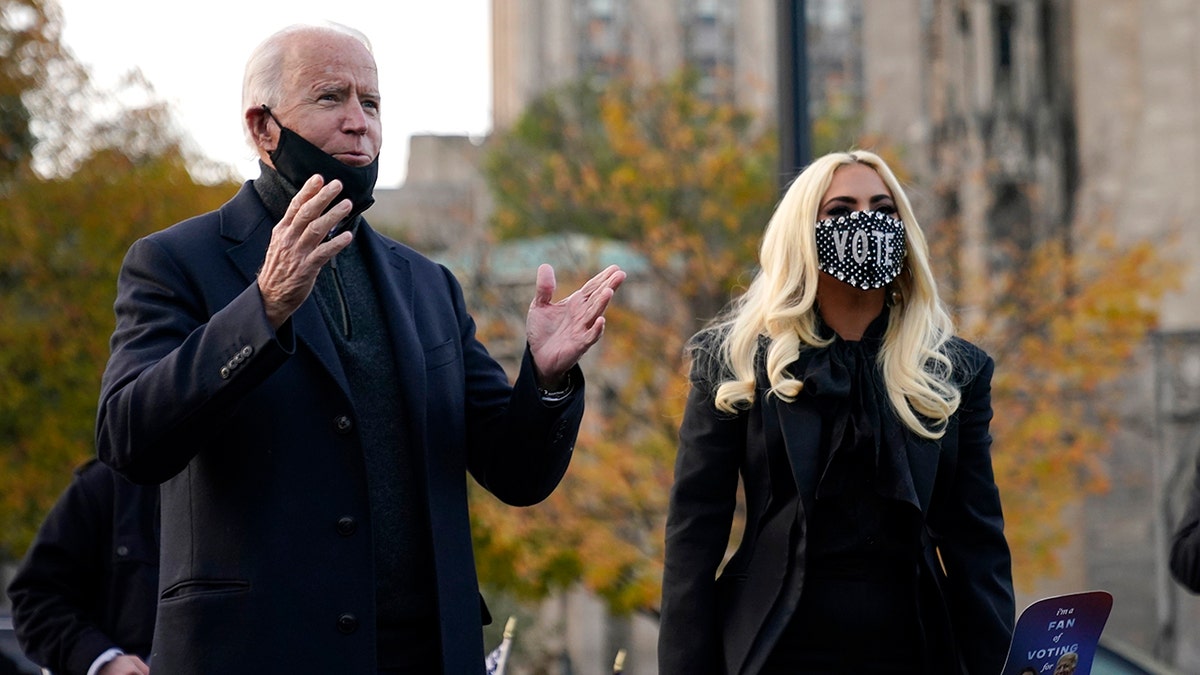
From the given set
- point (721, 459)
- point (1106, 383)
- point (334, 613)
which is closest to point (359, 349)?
point (334, 613)

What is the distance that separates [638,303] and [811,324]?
63.4 ft

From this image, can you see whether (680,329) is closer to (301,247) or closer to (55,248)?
(55,248)

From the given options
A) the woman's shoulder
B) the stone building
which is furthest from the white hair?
the stone building

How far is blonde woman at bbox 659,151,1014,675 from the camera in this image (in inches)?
177

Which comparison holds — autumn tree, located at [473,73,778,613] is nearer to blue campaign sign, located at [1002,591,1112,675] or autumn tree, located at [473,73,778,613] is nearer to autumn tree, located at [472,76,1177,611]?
autumn tree, located at [472,76,1177,611]

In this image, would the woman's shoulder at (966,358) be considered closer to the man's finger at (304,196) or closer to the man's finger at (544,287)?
the man's finger at (544,287)

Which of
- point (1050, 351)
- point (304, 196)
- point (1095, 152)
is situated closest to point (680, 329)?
point (1050, 351)

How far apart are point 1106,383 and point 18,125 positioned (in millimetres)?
19142

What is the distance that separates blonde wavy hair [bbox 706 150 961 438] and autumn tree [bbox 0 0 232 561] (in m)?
17.1

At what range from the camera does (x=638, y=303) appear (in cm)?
2417

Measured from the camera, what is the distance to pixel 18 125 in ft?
71.9

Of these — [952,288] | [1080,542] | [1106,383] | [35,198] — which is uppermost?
[35,198]

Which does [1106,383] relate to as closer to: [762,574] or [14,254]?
[14,254]

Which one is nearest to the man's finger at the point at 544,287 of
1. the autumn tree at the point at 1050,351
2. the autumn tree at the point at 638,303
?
the autumn tree at the point at 638,303
